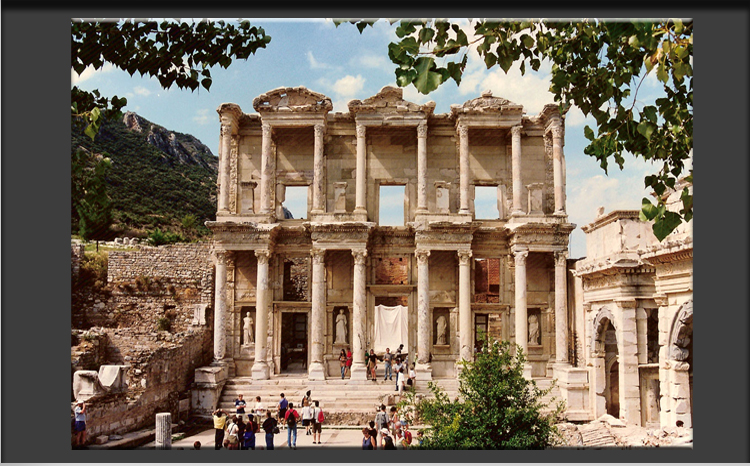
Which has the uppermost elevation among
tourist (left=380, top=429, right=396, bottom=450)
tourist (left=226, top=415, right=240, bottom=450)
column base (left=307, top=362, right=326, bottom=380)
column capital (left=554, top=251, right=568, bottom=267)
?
column capital (left=554, top=251, right=568, bottom=267)

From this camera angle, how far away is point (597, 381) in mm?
19547

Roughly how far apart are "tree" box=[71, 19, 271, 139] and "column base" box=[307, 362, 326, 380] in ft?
44.0

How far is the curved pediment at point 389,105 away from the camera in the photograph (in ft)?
76.3

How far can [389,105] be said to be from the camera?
921 inches

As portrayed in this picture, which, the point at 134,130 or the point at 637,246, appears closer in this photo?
the point at 637,246

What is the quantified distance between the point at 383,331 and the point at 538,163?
801 cm

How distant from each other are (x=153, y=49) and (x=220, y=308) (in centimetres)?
1407

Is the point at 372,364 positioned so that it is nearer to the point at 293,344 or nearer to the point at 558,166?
the point at 293,344

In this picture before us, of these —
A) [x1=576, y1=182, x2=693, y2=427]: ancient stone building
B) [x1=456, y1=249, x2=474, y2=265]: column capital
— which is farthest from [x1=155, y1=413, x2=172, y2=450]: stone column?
[x1=456, y1=249, x2=474, y2=265]: column capital

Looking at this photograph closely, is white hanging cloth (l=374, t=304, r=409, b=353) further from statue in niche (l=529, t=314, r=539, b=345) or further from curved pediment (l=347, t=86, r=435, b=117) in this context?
curved pediment (l=347, t=86, r=435, b=117)

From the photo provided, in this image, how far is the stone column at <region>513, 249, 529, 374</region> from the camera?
22297 mm

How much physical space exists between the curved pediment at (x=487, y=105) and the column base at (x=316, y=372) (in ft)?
31.3
